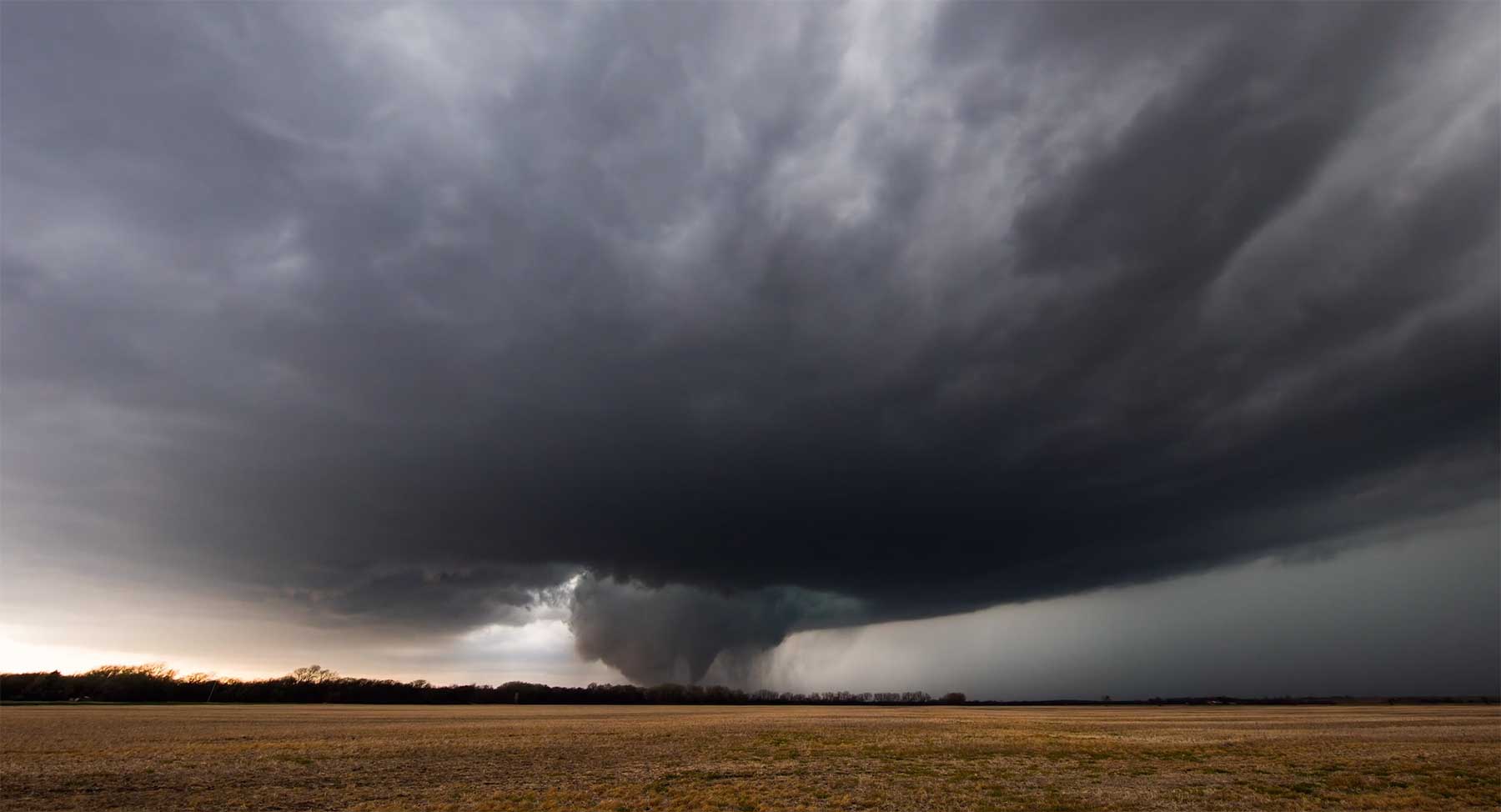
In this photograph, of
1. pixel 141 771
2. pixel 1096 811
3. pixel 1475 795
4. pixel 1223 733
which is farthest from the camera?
pixel 1223 733

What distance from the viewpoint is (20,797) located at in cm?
2994

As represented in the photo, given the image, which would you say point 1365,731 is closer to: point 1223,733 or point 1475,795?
point 1223,733

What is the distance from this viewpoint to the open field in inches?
1195

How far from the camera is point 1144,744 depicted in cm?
5859

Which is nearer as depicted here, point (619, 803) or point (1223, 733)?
point (619, 803)

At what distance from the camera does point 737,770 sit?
39688 mm

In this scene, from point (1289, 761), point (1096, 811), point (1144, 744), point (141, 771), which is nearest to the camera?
point (1096, 811)

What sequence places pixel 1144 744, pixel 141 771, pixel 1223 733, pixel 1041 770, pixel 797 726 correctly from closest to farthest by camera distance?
pixel 141 771, pixel 1041 770, pixel 1144 744, pixel 1223 733, pixel 797 726

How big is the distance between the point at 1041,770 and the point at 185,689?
717 feet

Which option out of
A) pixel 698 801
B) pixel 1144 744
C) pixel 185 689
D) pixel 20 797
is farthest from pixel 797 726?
pixel 185 689

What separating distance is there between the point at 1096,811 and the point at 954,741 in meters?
33.2

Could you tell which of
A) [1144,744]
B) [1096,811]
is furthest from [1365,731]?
[1096,811]

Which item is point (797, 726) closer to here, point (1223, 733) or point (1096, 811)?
point (1223, 733)

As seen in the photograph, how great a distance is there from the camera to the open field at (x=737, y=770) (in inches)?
1195
